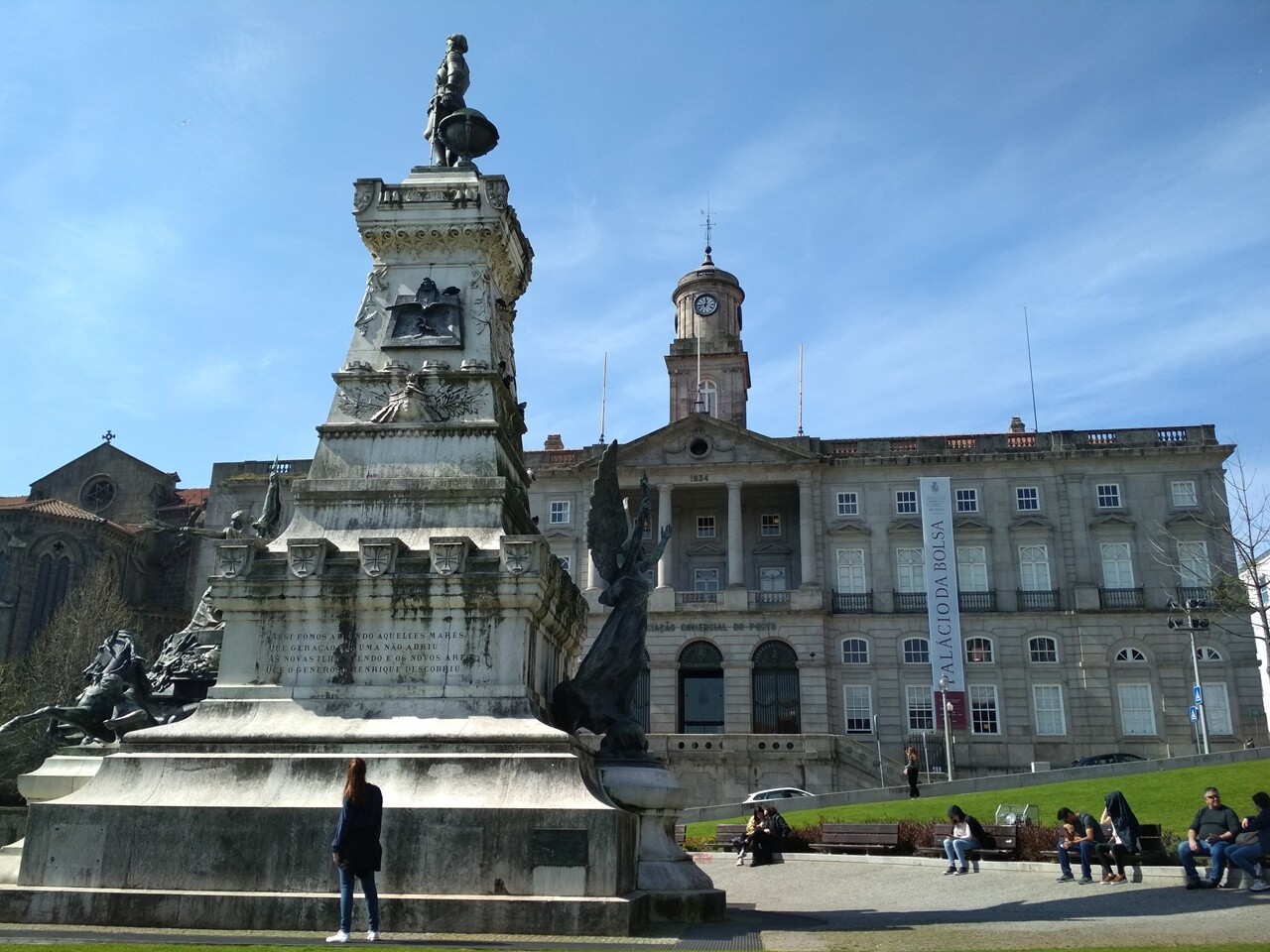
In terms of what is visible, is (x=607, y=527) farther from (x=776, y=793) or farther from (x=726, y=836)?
(x=776, y=793)

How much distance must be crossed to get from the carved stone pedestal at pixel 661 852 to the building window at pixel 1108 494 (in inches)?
1849

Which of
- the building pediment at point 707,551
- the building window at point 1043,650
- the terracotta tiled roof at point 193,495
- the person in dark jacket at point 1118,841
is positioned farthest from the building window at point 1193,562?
the terracotta tiled roof at point 193,495

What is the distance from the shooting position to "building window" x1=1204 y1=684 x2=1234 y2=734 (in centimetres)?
4984

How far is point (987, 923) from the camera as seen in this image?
12711 mm

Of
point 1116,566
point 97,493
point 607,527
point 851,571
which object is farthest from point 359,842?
point 97,493

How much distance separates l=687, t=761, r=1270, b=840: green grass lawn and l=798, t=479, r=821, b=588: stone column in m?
21.8

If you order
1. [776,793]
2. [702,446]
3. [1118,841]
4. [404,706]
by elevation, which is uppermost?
[702,446]

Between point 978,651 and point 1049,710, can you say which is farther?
point 978,651

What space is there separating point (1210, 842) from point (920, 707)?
37.3 metres

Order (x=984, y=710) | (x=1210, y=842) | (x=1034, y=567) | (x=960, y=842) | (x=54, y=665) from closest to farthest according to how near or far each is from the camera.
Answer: (x=1210, y=842), (x=960, y=842), (x=54, y=665), (x=984, y=710), (x=1034, y=567)

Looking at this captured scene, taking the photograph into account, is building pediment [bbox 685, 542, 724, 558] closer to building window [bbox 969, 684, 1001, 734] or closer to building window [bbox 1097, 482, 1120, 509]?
building window [bbox 969, 684, 1001, 734]

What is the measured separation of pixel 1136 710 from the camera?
51219mm

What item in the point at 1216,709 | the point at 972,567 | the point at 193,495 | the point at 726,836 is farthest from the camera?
the point at 193,495

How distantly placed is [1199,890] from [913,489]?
41.1 metres
